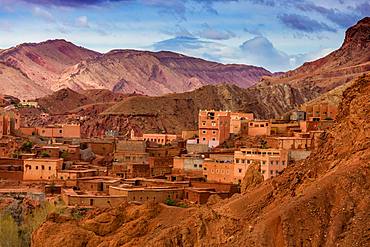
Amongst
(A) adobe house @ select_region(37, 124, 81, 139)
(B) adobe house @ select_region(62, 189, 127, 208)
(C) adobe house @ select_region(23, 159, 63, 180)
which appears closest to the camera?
(B) adobe house @ select_region(62, 189, 127, 208)

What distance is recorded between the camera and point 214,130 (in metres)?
63.2

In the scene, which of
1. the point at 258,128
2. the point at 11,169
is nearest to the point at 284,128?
the point at 258,128

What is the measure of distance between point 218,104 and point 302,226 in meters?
89.9

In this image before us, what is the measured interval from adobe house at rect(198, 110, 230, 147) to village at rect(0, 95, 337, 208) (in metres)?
0.06

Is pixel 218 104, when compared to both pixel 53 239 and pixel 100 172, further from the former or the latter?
pixel 53 239

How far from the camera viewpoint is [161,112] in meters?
105

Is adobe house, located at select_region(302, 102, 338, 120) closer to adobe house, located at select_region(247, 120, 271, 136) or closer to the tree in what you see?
adobe house, located at select_region(247, 120, 271, 136)

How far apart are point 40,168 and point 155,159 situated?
7035 mm

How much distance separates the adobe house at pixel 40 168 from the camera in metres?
51.5

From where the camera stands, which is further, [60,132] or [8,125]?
[60,132]

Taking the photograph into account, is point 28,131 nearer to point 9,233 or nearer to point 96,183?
point 96,183

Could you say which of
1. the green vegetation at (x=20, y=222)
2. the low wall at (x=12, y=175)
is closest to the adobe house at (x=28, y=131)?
the low wall at (x=12, y=175)

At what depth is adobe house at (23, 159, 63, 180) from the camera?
169 feet

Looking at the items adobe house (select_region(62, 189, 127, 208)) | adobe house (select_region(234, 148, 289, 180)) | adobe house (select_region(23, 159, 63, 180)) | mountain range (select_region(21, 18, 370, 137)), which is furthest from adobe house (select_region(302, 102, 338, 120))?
adobe house (select_region(62, 189, 127, 208))
